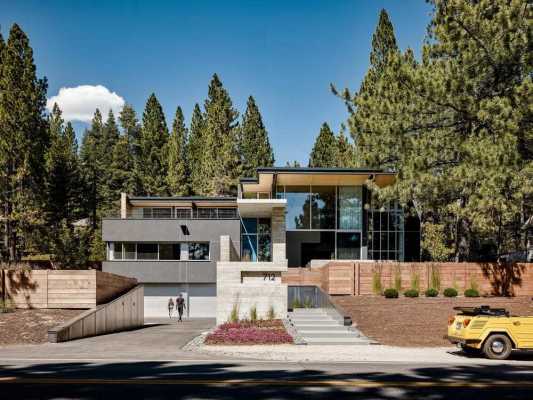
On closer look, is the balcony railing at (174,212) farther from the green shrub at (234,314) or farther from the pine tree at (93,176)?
the pine tree at (93,176)

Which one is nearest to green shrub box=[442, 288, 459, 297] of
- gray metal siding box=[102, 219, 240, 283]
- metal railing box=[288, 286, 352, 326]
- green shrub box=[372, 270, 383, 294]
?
green shrub box=[372, 270, 383, 294]

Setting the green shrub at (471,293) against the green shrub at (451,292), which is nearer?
the green shrub at (451,292)

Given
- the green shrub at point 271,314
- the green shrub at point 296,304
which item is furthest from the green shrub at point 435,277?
the green shrub at point 271,314

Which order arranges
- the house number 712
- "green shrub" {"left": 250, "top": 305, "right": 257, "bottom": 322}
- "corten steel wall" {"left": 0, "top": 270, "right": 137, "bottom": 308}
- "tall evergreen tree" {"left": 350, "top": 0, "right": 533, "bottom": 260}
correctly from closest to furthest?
"tall evergreen tree" {"left": 350, "top": 0, "right": 533, "bottom": 260} → "corten steel wall" {"left": 0, "top": 270, "right": 137, "bottom": 308} → "green shrub" {"left": 250, "top": 305, "right": 257, "bottom": 322} → the house number 712

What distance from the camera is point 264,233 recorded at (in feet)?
148

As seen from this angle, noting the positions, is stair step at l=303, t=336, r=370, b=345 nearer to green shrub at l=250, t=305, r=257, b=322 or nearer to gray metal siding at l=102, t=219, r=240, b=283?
green shrub at l=250, t=305, r=257, b=322

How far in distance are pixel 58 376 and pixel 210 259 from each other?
34.2 m

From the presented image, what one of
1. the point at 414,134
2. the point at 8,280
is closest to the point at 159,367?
the point at 8,280

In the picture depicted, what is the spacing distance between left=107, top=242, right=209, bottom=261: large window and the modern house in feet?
0.25

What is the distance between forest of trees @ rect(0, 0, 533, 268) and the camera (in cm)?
2486

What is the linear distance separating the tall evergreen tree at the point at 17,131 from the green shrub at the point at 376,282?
25.8 metres

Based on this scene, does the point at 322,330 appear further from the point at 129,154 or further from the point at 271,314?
the point at 129,154

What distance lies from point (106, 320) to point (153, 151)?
176 feet

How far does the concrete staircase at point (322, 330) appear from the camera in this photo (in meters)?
21.0
